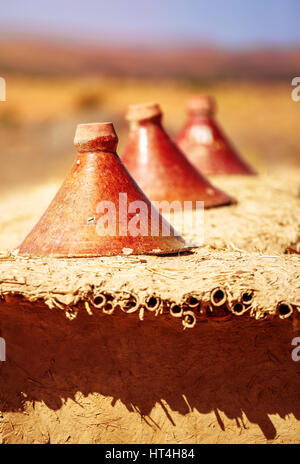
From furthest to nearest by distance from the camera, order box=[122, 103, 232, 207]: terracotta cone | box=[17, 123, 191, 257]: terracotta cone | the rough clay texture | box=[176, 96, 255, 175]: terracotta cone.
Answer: box=[176, 96, 255, 175]: terracotta cone, box=[122, 103, 232, 207]: terracotta cone, box=[17, 123, 191, 257]: terracotta cone, the rough clay texture

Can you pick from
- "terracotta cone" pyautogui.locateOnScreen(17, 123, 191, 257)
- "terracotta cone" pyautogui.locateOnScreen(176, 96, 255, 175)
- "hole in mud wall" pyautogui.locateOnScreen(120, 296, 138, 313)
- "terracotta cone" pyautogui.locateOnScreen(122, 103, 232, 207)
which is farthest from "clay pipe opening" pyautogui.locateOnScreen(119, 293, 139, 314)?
"terracotta cone" pyautogui.locateOnScreen(176, 96, 255, 175)

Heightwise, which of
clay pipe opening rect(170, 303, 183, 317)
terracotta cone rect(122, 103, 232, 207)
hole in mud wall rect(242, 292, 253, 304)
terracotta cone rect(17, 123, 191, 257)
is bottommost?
clay pipe opening rect(170, 303, 183, 317)

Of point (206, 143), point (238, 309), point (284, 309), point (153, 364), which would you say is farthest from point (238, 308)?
point (206, 143)

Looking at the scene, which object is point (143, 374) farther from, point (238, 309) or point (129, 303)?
point (238, 309)

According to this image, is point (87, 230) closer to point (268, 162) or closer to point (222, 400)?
point (222, 400)

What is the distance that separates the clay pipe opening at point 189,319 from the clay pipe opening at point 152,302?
11cm

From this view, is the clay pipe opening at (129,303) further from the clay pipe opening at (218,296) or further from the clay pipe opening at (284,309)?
the clay pipe opening at (284,309)

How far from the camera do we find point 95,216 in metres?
3.14

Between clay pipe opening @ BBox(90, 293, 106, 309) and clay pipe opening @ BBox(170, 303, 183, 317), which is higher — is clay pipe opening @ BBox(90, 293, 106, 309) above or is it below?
above

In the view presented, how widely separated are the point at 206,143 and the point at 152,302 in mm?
3996

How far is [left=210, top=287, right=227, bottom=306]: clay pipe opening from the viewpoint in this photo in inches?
98.4

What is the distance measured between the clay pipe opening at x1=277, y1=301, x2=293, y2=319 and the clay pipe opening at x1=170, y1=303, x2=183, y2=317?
0.36 metres

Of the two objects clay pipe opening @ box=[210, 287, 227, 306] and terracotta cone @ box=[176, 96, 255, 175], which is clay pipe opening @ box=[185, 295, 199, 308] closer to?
clay pipe opening @ box=[210, 287, 227, 306]

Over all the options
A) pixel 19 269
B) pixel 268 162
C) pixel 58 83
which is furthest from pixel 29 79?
pixel 19 269
